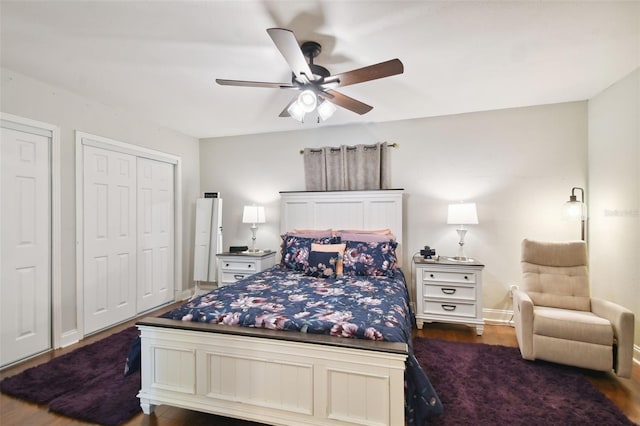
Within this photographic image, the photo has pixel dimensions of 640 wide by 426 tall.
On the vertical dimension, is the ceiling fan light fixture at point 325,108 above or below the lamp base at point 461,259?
above

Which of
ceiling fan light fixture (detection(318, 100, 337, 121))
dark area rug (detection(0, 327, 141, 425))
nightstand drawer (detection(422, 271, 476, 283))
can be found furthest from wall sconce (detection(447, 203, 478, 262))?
dark area rug (detection(0, 327, 141, 425))

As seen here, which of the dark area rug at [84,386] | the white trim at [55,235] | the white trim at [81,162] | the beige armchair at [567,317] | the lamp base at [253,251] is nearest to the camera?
the dark area rug at [84,386]

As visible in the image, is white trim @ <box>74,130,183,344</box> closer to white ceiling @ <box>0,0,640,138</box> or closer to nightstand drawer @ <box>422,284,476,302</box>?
white ceiling @ <box>0,0,640,138</box>

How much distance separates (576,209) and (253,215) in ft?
11.9

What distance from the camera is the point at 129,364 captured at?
6.52 feet

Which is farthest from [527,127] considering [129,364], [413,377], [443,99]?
[129,364]

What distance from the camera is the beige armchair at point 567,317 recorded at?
222 centimetres

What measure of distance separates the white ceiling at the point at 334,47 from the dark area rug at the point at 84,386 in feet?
8.18

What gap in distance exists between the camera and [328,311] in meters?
1.96

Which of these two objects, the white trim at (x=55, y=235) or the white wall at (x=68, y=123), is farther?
the white trim at (x=55, y=235)

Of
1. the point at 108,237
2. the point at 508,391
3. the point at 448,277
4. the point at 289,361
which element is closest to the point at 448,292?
the point at 448,277

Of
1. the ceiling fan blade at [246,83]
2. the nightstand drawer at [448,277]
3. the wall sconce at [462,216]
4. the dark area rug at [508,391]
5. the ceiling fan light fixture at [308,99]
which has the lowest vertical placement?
the dark area rug at [508,391]

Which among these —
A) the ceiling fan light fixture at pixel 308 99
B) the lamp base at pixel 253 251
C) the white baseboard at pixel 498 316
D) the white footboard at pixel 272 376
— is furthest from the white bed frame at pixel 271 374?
the white baseboard at pixel 498 316

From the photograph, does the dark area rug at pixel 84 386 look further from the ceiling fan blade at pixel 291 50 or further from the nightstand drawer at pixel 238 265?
the ceiling fan blade at pixel 291 50
